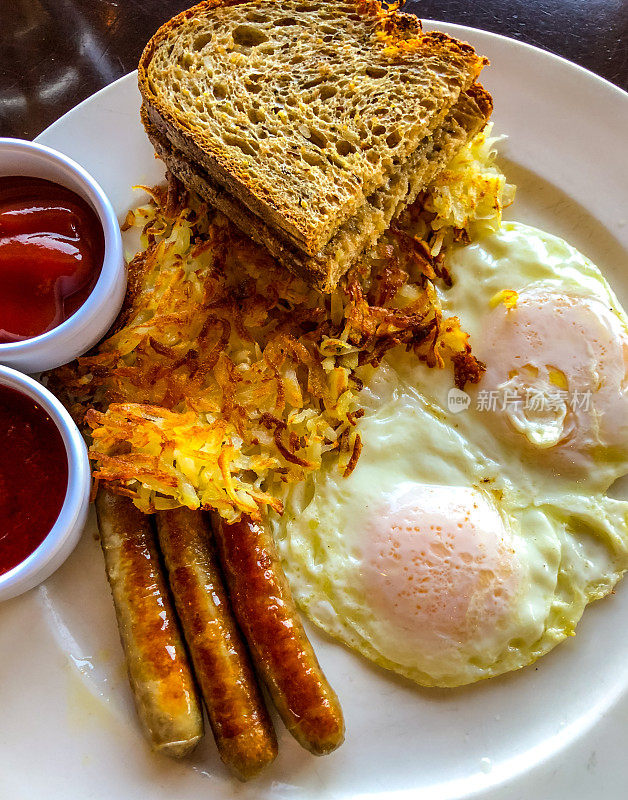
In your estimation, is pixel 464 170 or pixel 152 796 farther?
pixel 464 170

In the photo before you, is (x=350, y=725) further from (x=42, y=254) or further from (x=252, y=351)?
(x=42, y=254)

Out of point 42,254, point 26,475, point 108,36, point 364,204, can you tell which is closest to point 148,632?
point 26,475

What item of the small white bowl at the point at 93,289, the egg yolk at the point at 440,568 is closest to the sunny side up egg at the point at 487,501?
the egg yolk at the point at 440,568

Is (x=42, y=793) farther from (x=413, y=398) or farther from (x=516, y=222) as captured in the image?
(x=516, y=222)

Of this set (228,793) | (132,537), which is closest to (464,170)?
(132,537)

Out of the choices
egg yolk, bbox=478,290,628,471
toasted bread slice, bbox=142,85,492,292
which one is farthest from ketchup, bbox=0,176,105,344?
egg yolk, bbox=478,290,628,471

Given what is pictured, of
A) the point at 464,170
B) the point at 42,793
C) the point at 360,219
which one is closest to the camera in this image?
the point at 42,793

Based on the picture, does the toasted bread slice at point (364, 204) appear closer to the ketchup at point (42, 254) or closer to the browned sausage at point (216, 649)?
the ketchup at point (42, 254)
